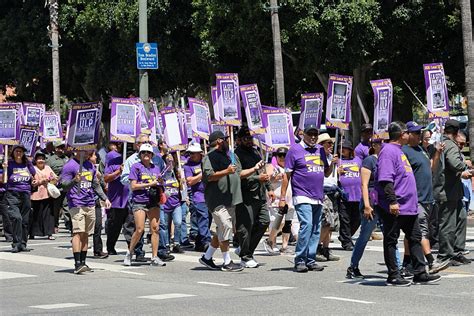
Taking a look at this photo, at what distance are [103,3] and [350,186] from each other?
2669 cm

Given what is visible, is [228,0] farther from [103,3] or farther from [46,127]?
[46,127]

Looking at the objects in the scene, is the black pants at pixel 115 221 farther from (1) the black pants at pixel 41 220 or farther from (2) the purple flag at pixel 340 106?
(1) the black pants at pixel 41 220

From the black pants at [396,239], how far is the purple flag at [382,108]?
13.4ft

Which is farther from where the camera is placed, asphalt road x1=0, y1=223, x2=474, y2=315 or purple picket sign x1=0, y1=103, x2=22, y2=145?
purple picket sign x1=0, y1=103, x2=22, y2=145

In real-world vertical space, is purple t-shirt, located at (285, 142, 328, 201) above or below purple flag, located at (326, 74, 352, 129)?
below

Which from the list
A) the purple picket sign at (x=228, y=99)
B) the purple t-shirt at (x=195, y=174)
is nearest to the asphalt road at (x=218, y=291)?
the purple t-shirt at (x=195, y=174)

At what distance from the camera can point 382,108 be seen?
16.5m

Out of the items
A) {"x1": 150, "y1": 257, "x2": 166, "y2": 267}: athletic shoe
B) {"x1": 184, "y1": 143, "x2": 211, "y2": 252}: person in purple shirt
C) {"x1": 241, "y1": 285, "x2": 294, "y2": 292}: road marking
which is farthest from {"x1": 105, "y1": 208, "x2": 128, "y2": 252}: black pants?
{"x1": 241, "y1": 285, "x2": 294, "y2": 292}: road marking

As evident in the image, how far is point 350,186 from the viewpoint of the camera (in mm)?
16406

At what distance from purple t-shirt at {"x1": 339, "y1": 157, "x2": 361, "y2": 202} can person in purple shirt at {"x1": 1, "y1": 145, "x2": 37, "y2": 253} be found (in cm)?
494

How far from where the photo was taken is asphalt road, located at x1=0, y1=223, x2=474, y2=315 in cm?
1025

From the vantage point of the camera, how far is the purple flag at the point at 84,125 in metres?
14.4

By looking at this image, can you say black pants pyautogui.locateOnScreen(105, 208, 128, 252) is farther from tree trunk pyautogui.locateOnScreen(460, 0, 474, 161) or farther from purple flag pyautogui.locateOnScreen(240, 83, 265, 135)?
tree trunk pyautogui.locateOnScreen(460, 0, 474, 161)

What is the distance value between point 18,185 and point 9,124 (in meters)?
0.99
